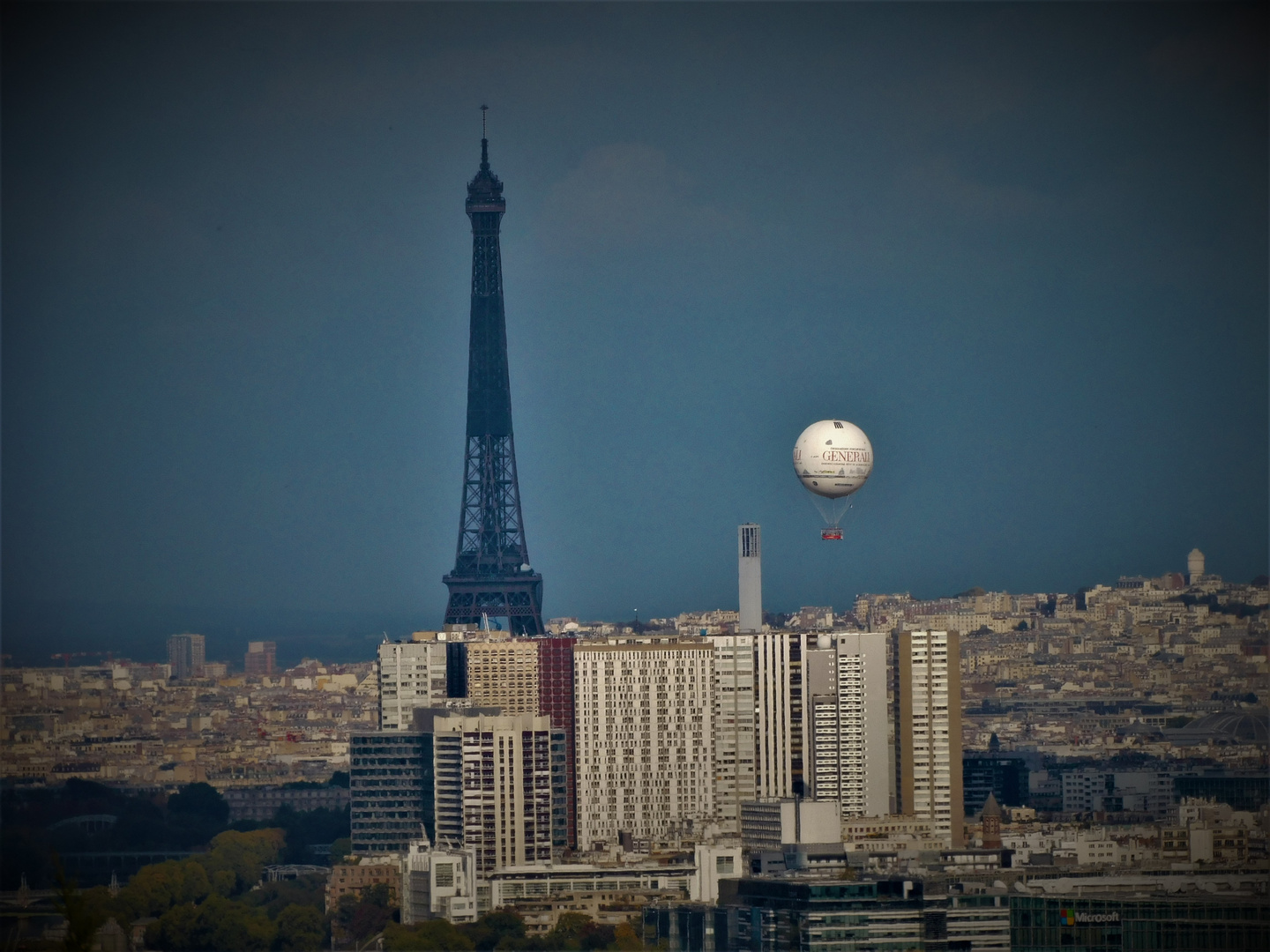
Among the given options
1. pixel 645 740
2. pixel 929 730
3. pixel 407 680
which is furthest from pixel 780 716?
pixel 407 680

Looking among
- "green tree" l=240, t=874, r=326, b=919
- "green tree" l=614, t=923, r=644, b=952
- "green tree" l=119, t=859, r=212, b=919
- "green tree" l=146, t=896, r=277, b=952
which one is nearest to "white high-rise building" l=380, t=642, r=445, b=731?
"green tree" l=240, t=874, r=326, b=919

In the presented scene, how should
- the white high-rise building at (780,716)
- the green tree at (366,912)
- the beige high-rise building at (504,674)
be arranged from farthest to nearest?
the beige high-rise building at (504,674), the white high-rise building at (780,716), the green tree at (366,912)

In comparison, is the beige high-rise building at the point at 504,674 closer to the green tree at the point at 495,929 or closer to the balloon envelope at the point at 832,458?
the balloon envelope at the point at 832,458

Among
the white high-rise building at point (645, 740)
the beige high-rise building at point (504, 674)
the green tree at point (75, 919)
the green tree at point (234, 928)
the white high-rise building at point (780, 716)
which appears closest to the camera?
the green tree at point (75, 919)

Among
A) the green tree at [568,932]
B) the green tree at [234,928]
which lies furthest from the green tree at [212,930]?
the green tree at [568,932]

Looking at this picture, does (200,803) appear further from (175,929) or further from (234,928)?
(175,929)

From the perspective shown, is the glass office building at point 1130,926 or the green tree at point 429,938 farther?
the green tree at point 429,938

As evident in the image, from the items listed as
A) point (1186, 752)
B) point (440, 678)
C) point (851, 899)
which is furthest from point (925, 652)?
point (1186, 752)
